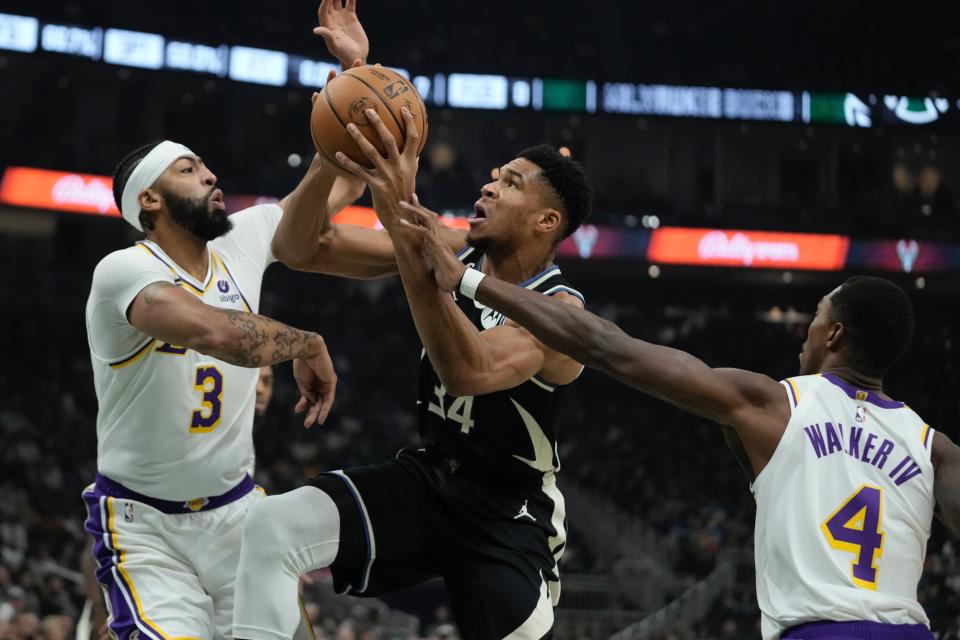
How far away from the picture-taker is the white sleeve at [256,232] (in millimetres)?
5023

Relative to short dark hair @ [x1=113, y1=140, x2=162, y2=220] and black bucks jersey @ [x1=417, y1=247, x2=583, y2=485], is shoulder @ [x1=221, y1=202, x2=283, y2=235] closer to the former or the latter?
short dark hair @ [x1=113, y1=140, x2=162, y2=220]

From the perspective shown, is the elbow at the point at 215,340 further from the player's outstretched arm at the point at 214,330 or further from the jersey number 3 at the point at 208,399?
the jersey number 3 at the point at 208,399

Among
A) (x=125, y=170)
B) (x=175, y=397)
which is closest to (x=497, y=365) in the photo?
(x=175, y=397)

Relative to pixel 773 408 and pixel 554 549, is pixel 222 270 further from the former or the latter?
pixel 773 408

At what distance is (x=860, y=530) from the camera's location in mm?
3451

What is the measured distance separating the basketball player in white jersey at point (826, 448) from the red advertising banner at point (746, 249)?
19.5 meters

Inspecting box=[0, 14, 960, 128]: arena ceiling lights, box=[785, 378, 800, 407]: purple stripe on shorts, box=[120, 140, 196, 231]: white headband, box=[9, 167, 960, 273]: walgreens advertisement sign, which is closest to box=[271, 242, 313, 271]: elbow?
box=[120, 140, 196, 231]: white headband

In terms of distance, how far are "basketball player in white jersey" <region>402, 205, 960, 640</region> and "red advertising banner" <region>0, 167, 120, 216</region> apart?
713 inches

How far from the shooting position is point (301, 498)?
4.05 meters

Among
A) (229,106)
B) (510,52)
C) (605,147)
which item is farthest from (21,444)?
(605,147)

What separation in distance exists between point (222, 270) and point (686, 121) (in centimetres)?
2113

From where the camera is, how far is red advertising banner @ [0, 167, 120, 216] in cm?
2036

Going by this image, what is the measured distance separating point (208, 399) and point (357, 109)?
134cm

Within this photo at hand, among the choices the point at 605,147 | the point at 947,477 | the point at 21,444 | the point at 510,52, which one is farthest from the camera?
the point at 605,147
